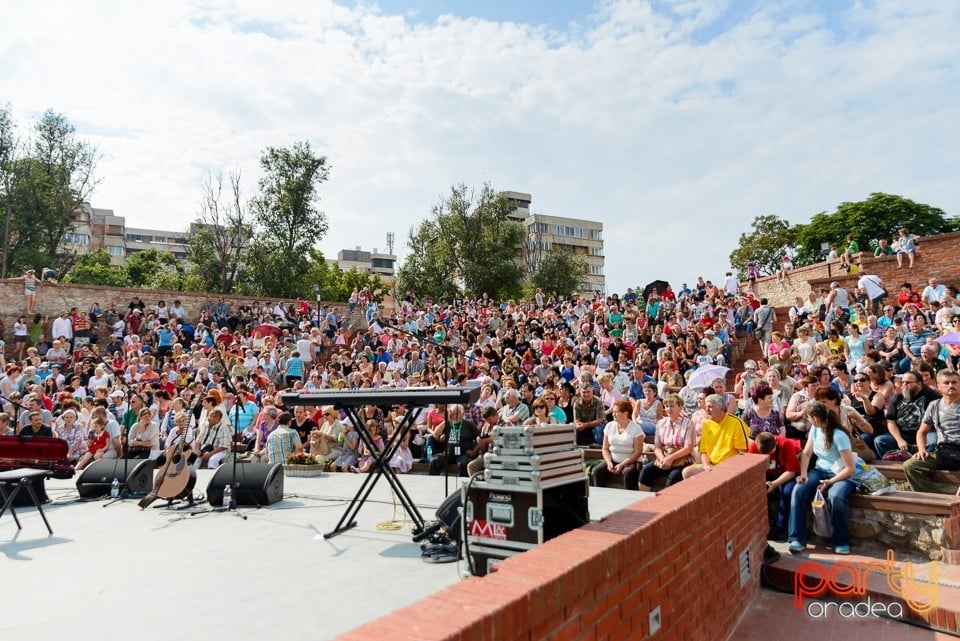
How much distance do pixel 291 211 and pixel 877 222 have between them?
139ft

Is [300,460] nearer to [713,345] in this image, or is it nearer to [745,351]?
[713,345]

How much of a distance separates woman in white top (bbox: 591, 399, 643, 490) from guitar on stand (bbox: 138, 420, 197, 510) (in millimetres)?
5164

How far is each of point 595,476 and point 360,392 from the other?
12.5 ft

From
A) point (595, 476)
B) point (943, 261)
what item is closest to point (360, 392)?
point (595, 476)

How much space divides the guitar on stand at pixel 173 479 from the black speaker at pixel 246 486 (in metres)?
0.39

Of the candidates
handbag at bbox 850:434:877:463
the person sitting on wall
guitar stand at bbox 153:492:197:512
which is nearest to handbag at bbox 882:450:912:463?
handbag at bbox 850:434:877:463

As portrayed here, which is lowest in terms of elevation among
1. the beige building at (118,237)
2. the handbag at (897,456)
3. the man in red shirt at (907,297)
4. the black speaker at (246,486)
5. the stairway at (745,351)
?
the black speaker at (246,486)

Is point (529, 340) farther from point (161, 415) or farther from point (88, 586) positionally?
point (88, 586)

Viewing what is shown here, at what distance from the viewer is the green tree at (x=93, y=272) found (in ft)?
154

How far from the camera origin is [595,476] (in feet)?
26.5

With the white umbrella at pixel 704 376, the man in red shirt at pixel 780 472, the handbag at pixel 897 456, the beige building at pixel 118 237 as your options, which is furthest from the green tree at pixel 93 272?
the handbag at pixel 897 456

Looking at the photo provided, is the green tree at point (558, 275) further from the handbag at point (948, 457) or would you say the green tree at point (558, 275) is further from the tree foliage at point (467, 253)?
the handbag at point (948, 457)

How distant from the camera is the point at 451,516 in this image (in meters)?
5.20

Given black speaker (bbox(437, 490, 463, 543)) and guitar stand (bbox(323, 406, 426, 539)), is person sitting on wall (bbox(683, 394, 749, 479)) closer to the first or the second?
black speaker (bbox(437, 490, 463, 543))
